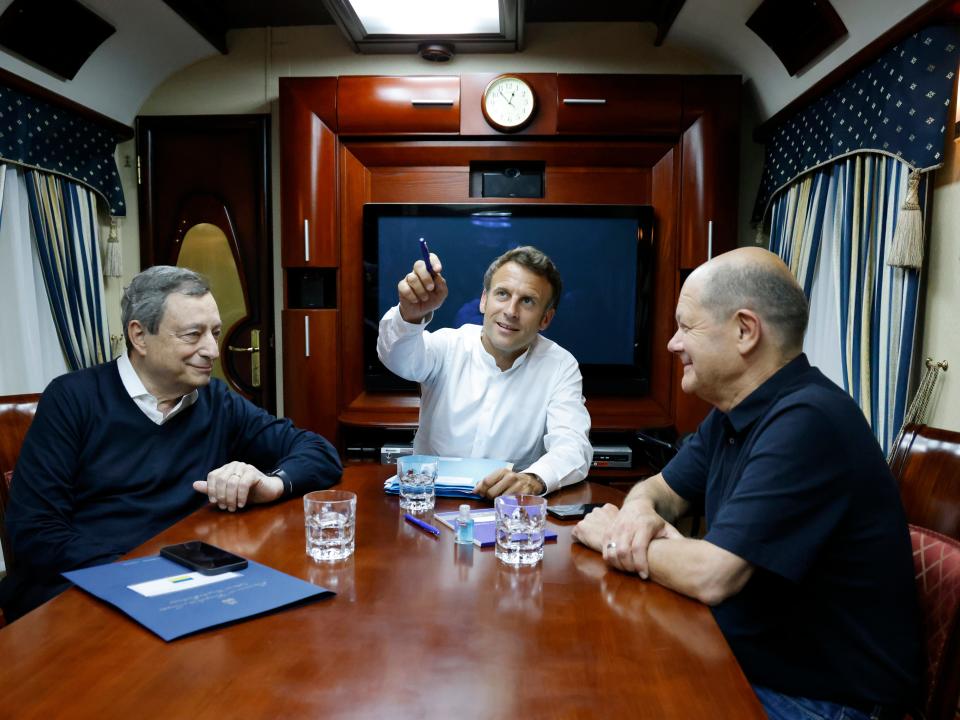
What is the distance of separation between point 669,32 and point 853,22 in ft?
3.71

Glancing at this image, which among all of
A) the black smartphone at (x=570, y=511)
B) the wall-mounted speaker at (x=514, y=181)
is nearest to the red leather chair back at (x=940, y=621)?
the black smartphone at (x=570, y=511)

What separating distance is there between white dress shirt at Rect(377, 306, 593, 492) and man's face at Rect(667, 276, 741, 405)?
665 millimetres

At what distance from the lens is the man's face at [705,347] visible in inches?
51.3

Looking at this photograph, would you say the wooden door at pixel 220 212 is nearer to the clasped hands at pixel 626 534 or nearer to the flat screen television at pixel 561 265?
the flat screen television at pixel 561 265

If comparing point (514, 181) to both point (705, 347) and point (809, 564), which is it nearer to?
point (705, 347)

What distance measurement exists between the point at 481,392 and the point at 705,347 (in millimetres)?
1005

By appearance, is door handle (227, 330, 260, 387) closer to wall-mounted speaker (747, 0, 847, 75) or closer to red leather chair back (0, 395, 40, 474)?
red leather chair back (0, 395, 40, 474)

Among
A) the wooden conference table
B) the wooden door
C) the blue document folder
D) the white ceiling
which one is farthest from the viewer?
the wooden door

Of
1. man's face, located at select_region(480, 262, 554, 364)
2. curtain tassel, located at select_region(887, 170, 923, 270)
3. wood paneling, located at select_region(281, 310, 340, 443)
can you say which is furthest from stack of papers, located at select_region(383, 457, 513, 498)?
wood paneling, located at select_region(281, 310, 340, 443)

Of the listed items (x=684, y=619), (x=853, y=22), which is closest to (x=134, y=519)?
(x=684, y=619)

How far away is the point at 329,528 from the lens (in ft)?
3.99

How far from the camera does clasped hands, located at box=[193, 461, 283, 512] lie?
1.48 m

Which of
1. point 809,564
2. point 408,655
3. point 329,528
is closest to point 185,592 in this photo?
point 329,528

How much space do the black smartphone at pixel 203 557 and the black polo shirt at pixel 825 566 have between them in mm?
741
